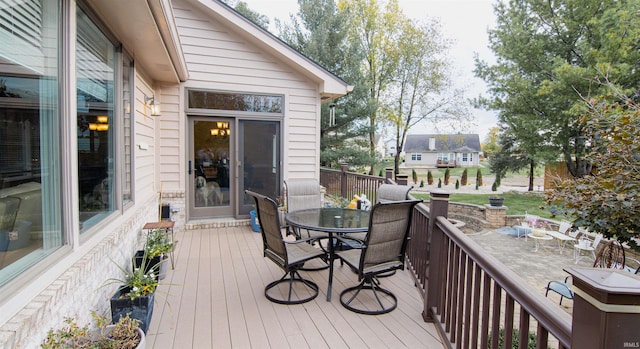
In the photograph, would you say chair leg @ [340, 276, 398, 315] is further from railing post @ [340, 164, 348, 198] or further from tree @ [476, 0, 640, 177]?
tree @ [476, 0, 640, 177]

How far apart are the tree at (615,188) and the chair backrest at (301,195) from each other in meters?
3.58

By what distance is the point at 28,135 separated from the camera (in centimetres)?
163

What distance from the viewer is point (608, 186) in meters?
4.36

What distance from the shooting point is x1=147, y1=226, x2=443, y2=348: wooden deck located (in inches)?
97.5

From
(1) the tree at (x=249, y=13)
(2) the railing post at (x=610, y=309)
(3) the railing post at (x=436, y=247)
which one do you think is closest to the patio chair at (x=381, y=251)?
(3) the railing post at (x=436, y=247)

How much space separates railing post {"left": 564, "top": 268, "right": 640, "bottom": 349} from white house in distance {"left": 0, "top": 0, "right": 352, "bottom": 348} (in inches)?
77.4

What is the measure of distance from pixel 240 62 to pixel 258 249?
342cm

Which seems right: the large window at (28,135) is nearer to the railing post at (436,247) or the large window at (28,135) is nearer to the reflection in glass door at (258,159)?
the railing post at (436,247)

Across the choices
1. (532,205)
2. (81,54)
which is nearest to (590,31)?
(532,205)

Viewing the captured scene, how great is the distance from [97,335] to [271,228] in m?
1.44

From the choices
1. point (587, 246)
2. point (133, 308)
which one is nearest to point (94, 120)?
point (133, 308)

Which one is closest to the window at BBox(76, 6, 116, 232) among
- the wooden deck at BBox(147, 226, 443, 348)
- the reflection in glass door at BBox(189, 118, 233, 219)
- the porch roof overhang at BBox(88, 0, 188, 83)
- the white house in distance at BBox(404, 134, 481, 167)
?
the porch roof overhang at BBox(88, 0, 188, 83)

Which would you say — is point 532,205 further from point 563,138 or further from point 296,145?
point 296,145

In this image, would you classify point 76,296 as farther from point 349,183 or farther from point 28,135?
point 349,183
